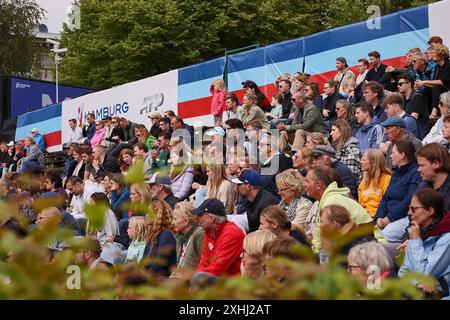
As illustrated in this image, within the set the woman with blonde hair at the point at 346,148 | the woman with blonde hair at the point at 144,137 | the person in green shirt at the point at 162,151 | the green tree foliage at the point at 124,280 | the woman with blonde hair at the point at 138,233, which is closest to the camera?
the green tree foliage at the point at 124,280

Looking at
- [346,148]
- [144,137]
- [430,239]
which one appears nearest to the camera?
[430,239]

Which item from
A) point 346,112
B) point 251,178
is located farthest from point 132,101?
point 251,178

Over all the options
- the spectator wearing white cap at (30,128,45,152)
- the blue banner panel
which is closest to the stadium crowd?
the spectator wearing white cap at (30,128,45,152)

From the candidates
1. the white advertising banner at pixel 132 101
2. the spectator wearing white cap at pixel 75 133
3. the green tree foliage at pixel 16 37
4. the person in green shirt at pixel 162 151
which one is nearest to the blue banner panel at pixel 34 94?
the white advertising banner at pixel 132 101

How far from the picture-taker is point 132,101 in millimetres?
19016

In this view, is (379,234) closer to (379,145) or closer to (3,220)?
(379,145)

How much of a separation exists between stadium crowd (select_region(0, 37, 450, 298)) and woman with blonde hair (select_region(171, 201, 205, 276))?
0.01m

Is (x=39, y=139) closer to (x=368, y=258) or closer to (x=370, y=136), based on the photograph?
(x=370, y=136)

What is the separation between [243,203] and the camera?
8.53m

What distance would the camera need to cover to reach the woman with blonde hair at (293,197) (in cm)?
743

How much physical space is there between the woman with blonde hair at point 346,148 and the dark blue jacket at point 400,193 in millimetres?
1359

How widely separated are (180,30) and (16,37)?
11020 millimetres

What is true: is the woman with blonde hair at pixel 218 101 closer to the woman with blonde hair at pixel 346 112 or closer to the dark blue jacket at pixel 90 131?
the woman with blonde hair at pixel 346 112

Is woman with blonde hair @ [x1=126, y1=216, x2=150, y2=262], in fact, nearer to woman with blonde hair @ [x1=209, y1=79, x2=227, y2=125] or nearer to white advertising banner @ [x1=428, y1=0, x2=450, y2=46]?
white advertising banner @ [x1=428, y1=0, x2=450, y2=46]
